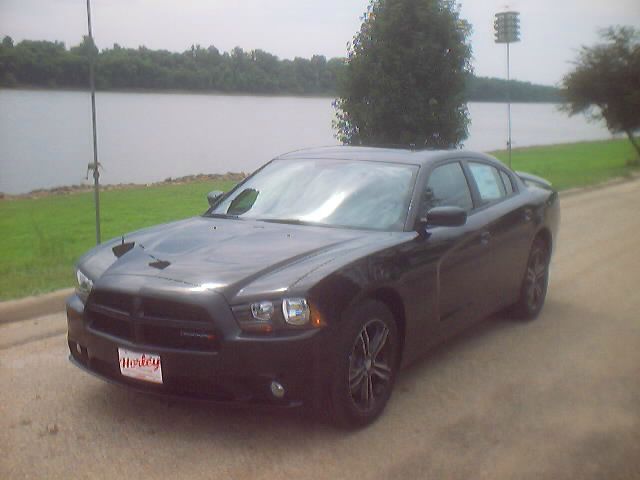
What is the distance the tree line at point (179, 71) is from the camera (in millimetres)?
9534

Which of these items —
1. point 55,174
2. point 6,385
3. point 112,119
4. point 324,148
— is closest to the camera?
point 6,385

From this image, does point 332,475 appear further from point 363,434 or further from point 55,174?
point 55,174

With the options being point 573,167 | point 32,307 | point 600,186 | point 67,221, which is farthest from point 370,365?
point 573,167

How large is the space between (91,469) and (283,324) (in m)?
1.12

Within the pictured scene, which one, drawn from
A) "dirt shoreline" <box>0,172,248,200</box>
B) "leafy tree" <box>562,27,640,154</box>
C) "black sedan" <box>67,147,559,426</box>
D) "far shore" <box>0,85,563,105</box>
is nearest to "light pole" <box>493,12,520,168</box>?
"far shore" <box>0,85,563,105</box>

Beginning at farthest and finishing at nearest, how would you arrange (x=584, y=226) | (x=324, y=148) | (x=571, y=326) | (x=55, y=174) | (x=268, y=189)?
(x=55, y=174), (x=584, y=226), (x=571, y=326), (x=324, y=148), (x=268, y=189)

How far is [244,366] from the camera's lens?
12.5 feet

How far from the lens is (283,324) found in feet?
12.7

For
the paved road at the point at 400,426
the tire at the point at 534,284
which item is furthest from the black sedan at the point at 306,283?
the tire at the point at 534,284

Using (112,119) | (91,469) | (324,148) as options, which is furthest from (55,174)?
(91,469)

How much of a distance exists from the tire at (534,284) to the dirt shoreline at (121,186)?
11.1 meters

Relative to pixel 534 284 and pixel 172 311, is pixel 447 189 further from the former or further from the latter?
pixel 172 311

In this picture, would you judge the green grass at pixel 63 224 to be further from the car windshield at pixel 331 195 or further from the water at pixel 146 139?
the car windshield at pixel 331 195

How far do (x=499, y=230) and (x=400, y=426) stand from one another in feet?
6.97
